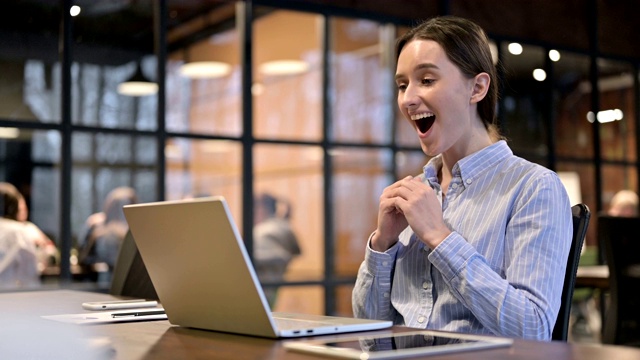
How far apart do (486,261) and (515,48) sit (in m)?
4.94

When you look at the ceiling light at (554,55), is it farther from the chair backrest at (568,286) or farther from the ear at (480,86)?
the chair backrest at (568,286)

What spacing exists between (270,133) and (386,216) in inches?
133

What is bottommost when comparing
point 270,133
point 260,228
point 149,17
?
point 260,228

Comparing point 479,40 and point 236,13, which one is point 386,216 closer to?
point 479,40

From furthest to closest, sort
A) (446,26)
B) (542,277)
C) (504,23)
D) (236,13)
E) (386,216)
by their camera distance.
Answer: (504,23) < (236,13) < (446,26) < (386,216) < (542,277)

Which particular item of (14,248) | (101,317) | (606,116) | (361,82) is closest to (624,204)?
(606,116)

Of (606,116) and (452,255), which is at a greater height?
(606,116)

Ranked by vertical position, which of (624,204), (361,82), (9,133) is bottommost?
(624,204)

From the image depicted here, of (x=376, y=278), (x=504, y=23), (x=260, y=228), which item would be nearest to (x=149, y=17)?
(x=260, y=228)

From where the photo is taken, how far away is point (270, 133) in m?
5.21

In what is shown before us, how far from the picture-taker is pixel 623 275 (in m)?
3.76

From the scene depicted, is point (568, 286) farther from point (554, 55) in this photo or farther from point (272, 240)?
point (554, 55)

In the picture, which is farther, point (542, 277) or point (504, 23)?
point (504, 23)

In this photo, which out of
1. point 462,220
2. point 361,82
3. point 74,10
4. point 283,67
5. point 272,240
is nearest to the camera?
point 462,220
